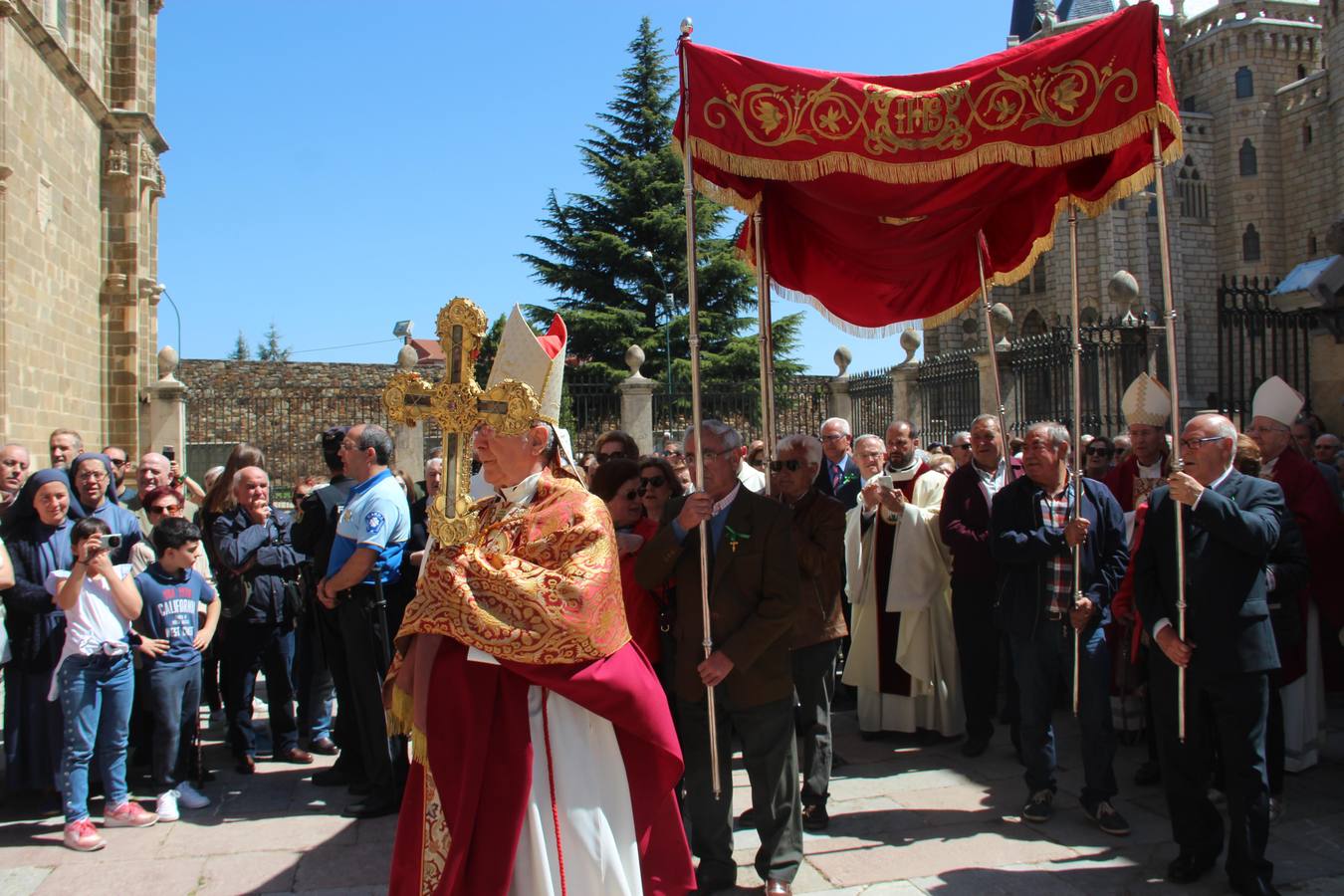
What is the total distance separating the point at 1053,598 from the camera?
5.00 meters

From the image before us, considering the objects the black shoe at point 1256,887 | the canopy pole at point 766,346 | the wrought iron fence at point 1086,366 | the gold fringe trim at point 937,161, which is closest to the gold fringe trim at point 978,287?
the canopy pole at point 766,346

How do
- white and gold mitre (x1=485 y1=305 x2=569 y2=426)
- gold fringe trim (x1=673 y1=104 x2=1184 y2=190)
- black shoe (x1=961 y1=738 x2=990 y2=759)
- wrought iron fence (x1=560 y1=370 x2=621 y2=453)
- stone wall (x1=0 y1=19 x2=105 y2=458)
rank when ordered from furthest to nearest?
wrought iron fence (x1=560 y1=370 x2=621 y2=453), stone wall (x1=0 y1=19 x2=105 y2=458), black shoe (x1=961 y1=738 x2=990 y2=759), gold fringe trim (x1=673 y1=104 x2=1184 y2=190), white and gold mitre (x1=485 y1=305 x2=569 y2=426)

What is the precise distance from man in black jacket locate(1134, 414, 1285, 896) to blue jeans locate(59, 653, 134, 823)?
4868 mm

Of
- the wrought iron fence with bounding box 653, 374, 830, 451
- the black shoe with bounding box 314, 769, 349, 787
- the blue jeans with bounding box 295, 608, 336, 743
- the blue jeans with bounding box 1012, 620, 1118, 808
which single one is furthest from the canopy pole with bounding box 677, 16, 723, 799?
the wrought iron fence with bounding box 653, 374, 830, 451

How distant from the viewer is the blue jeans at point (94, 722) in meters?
4.91

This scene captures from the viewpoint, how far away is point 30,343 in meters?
13.9

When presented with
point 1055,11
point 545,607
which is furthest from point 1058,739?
point 1055,11

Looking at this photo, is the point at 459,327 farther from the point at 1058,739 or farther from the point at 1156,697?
the point at 1058,739

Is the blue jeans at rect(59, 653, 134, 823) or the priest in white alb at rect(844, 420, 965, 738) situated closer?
the blue jeans at rect(59, 653, 134, 823)

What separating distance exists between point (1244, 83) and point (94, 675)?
54.3m

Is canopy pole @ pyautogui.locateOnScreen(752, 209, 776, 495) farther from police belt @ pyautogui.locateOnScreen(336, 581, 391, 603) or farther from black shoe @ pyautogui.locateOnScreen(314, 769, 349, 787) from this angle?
black shoe @ pyautogui.locateOnScreen(314, 769, 349, 787)

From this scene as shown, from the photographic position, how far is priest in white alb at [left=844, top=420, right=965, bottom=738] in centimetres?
655

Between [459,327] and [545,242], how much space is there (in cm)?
2858

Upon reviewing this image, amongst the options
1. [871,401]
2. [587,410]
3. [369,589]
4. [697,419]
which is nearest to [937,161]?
[697,419]
